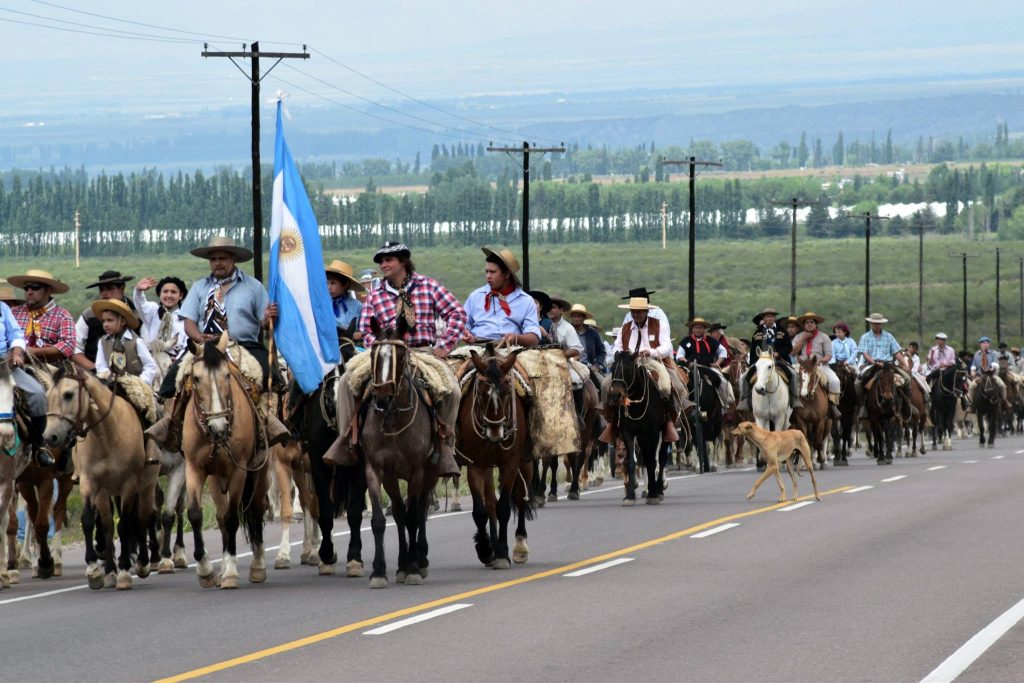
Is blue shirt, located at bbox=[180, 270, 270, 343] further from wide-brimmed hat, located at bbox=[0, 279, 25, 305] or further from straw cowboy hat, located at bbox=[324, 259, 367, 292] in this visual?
wide-brimmed hat, located at bbox=[0, 279, 25, 305]

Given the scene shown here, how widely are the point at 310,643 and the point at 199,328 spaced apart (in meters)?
5.20

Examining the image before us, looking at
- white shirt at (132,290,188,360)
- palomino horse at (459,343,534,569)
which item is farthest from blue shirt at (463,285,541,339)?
white shirt at (132,290,188,360)

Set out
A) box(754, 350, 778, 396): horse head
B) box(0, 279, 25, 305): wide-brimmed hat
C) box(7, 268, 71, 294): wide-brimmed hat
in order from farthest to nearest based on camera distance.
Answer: box(754, 350, 778, 396): horse head → box(0, 279, 25, 305): wide-brimmed hat → box(7, 268, 71, 294): wide-brimmed hat

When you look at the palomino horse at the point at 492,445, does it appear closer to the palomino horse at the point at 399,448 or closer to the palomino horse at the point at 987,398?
the palomino horse at the point at 399,448

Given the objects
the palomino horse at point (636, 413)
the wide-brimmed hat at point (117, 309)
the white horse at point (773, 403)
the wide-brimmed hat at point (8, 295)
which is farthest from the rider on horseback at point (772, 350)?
the wide-brimmed hat at point (117, 309)

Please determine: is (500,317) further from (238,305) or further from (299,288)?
(238,305)

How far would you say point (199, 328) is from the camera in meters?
16.8

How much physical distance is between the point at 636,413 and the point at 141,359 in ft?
29.0

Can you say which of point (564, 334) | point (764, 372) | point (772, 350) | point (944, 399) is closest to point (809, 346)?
point (772, 350)

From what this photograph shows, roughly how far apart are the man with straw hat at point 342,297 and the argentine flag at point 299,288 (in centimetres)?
95

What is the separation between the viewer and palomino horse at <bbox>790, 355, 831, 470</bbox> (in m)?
33.9

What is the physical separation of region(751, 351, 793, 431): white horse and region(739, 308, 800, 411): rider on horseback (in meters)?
0.17

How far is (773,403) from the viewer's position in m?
32.8

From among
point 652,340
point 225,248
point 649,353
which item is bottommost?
point 649,353
